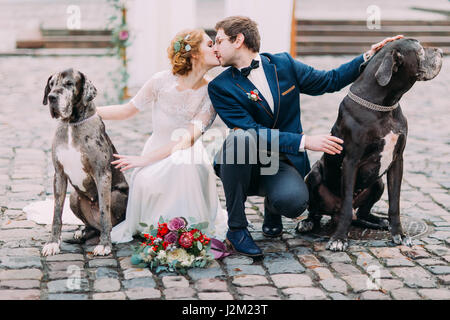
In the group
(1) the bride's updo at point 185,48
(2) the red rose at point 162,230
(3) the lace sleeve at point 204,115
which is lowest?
(2) the red rose at point 162,230

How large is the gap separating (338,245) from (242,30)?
163 centimetres

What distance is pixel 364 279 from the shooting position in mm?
4109

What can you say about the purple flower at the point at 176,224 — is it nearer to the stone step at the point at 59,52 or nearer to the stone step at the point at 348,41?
the stone step at the point at 59,52

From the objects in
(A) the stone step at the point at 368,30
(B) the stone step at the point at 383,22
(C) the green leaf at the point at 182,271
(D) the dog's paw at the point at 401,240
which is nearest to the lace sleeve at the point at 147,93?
(C) the green leaf at the point at 182,271

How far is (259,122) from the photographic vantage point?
184 inches

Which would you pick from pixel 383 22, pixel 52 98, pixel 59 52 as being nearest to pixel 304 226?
pixel 52 98

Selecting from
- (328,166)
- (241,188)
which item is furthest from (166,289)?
(328,166)

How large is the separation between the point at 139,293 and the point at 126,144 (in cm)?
385

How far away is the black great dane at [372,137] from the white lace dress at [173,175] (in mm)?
839

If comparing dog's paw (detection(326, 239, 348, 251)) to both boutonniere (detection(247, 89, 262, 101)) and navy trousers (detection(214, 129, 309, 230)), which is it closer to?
navy trousers (detection(214, 129, 309, 230))

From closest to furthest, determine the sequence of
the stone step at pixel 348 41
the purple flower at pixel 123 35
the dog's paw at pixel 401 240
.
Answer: the dog's paw at pixel 401 240 → the purple flower at pixel 123 35 → the stone step at pixel 348 41

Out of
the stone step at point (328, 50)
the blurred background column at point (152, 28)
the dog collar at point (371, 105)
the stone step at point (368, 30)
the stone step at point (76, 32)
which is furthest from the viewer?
the stone step at point (76, 32)

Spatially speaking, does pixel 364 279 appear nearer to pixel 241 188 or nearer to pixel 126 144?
pixel 241 188

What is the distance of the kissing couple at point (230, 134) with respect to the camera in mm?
4500
